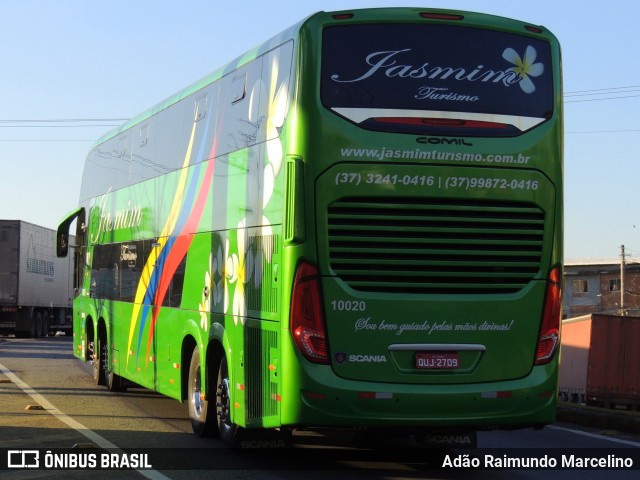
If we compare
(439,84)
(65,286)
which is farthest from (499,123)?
(65,286)

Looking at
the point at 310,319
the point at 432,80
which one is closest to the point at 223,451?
the point at 310,319

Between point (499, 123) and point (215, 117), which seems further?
point (215, 117)

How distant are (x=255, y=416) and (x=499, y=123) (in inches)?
134

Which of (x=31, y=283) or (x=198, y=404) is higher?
(x=31, y=283)

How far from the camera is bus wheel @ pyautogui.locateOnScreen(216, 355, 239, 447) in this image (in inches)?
474

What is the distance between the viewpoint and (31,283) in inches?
1921

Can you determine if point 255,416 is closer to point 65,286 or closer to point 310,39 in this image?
point 310,39

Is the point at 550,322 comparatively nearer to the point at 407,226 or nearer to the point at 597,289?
the point at 407,226

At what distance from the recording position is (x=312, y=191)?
9883 millimetres

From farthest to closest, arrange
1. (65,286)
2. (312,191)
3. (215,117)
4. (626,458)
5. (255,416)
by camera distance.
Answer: (65,286), (215,117), (626,458), (255,416), (312,191)

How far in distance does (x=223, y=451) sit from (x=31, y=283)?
3818 cm

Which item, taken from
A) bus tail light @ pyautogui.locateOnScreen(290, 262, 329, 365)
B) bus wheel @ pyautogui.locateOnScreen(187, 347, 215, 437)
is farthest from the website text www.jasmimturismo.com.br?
bus wheel @ pyautogui.locateOnScreen(187, 347, 215, 437)

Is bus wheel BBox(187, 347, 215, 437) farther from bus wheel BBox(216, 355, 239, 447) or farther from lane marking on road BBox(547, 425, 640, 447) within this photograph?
lane marking on road BBox(547, 425, 640, 447)

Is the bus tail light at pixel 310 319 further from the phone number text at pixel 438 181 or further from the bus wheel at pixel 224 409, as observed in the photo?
the bus wheel at pixel 224 409
